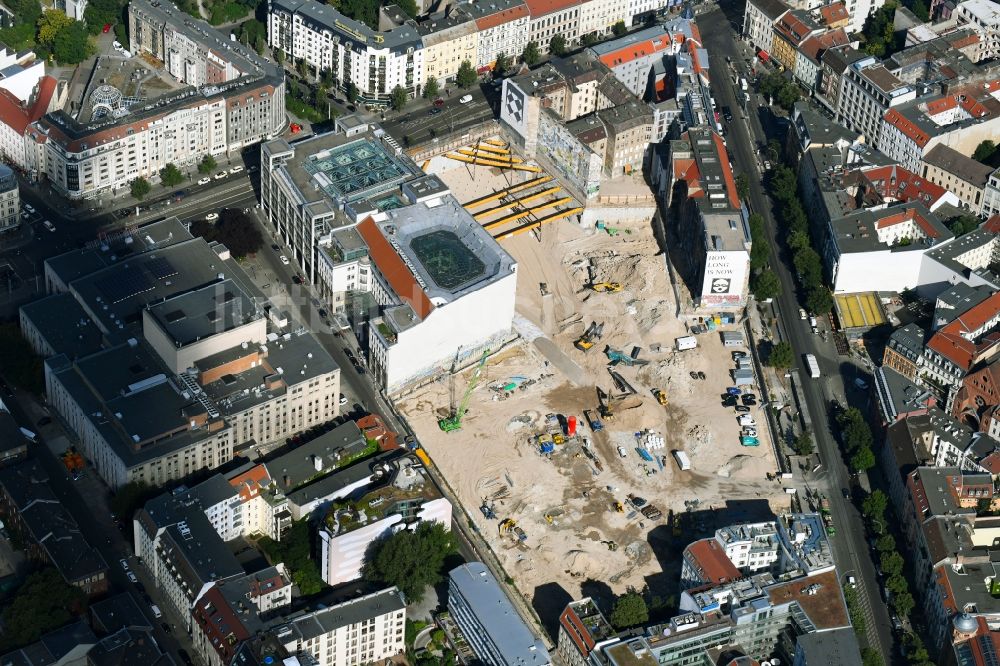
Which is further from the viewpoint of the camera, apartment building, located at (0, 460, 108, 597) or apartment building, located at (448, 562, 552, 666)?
apartment building, located at (0, 460, 108, 597)

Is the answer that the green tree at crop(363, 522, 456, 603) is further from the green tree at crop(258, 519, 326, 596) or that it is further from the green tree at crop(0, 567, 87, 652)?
the green tree at crop(0, 567, 87, 652)

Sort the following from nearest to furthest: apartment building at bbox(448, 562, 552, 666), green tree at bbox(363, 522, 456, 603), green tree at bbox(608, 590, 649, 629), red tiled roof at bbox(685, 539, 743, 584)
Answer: apartment building at bbox(448, 562, 552, 666) → green tree at bbox(608, 590, 649, 629) → red tiled roof at bbox(685, 539, 743, 584) → green tree at bbox(363, 522, 456, 603)

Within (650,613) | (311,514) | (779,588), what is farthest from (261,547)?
(779,588)

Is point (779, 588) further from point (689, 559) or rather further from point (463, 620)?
point (463, 620)

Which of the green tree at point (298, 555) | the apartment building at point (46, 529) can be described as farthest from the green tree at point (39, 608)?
the green tree at point (298, 555)

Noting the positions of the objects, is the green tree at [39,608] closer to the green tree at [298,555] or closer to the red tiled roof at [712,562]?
the green tree at [298,555]

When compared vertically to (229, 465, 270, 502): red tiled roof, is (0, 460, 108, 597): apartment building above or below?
below

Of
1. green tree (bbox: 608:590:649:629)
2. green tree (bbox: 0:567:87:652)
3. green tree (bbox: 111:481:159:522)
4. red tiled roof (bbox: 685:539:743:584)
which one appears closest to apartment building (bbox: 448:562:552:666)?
green tree (bbox: 608:590:649:629)

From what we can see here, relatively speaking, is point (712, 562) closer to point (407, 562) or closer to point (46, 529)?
point (407, 562)
